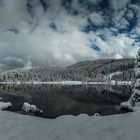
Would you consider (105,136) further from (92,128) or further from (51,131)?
(51,131)

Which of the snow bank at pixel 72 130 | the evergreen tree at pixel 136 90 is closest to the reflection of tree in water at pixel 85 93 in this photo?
the evergreen tree at pixel 136 90

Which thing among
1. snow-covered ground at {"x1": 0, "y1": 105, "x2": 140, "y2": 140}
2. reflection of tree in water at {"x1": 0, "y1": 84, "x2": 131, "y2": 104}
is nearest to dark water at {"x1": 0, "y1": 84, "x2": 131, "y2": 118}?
reflection of tree in water at {"x1": 0, "y1": 84, "x2": 131, "y2": 104}

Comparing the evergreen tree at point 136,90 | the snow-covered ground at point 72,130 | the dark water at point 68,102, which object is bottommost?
the dark water at point 68,102

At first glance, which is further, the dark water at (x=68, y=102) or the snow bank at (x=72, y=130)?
the dark water at (x=68, y=102)

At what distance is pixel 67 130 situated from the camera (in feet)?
42.6

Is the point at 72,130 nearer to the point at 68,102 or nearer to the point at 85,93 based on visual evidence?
Result: the point at 68,102

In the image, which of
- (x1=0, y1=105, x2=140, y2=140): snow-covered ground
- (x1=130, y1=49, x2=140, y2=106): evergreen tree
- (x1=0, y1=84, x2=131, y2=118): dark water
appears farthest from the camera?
(x1=0, y1=84, x2=131, y2=118): dark water

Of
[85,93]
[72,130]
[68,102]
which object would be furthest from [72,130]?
[85,93]

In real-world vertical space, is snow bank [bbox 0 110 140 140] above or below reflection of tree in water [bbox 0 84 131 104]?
above

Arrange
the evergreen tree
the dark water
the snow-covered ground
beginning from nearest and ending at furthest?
1. the snow-covered ground
2. the evergreen tree
3. the dark water

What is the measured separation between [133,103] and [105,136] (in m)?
17.8

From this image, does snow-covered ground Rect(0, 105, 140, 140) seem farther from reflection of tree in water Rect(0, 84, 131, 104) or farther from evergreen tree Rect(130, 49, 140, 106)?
reflection of tree in water Rect(0, 84, 131, 104)

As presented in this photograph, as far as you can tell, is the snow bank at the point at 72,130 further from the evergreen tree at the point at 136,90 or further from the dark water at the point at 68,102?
the dark water at the point at 68,102

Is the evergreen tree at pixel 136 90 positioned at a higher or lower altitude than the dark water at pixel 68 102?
higher
